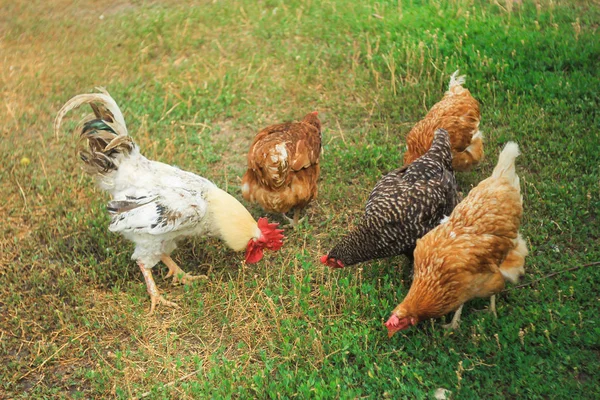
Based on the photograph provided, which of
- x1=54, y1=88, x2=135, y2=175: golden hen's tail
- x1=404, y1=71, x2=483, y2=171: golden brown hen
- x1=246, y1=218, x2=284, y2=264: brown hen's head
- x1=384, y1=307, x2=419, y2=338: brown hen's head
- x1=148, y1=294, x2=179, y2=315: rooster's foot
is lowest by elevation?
x1=148, y1=294, x2=179, y2=315: rooster's foot

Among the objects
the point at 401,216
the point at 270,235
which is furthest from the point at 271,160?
the point at 401,216

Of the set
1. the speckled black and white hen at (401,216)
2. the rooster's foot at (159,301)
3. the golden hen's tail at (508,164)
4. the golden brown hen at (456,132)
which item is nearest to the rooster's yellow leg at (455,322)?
the speckled black and white hen at (401,216)

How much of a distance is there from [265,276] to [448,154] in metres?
1.94

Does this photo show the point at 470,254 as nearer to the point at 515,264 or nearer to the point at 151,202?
the point at 515,264

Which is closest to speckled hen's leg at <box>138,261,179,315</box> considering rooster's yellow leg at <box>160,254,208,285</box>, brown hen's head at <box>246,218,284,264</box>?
rooster's yellow leg at <box>160,254,208,285</box>

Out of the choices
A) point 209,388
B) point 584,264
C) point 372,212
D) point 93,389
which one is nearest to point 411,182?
point 372,212

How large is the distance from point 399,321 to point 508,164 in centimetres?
145

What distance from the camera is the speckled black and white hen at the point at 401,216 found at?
188 inches

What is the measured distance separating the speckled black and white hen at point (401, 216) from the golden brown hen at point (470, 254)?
0.25 metres

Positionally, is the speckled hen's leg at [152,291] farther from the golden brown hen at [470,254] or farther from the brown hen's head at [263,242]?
the golden brown hen at [470,254]

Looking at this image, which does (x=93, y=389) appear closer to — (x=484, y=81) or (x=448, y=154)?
(x=448, y=154)

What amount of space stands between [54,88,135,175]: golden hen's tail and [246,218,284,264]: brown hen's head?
1311mm

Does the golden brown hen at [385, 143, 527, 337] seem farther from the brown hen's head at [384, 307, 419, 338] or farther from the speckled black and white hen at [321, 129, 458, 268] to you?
the speckled black and white hen at [321, 129, 458, 268]

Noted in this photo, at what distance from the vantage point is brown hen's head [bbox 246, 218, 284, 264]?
514 centimetres
